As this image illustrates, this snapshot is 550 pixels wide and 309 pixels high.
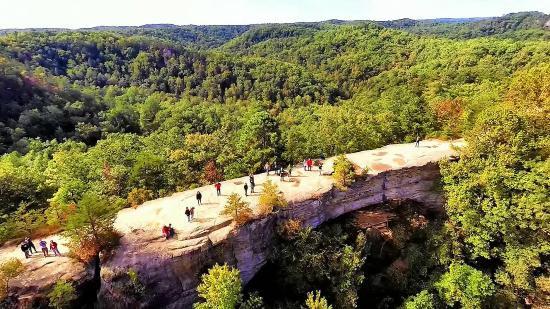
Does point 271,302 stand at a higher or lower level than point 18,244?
lower

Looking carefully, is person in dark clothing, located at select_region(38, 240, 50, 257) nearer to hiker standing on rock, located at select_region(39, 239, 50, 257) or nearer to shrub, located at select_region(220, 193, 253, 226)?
hiker standing on rock, located at select_region(39, 239, 50, 257)

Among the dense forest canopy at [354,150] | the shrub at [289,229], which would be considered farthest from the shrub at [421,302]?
the shrub at [289,229]

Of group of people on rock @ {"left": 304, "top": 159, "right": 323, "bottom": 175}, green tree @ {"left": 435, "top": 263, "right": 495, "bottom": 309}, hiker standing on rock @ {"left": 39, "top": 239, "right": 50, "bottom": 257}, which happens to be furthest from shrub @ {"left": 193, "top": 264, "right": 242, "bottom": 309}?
green tree @ {"left": 435, "top": 263, "right": 495, "bottom": 309}

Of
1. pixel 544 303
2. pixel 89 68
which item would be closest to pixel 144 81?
pixel 89 68

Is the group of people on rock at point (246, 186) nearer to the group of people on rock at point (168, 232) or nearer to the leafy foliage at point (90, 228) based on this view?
the group of people on rock at point (168, 232)

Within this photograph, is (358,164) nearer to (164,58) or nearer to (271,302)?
(271,302)

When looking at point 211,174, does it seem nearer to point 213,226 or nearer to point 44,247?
point 213,226

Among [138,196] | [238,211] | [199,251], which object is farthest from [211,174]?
[199,251]
